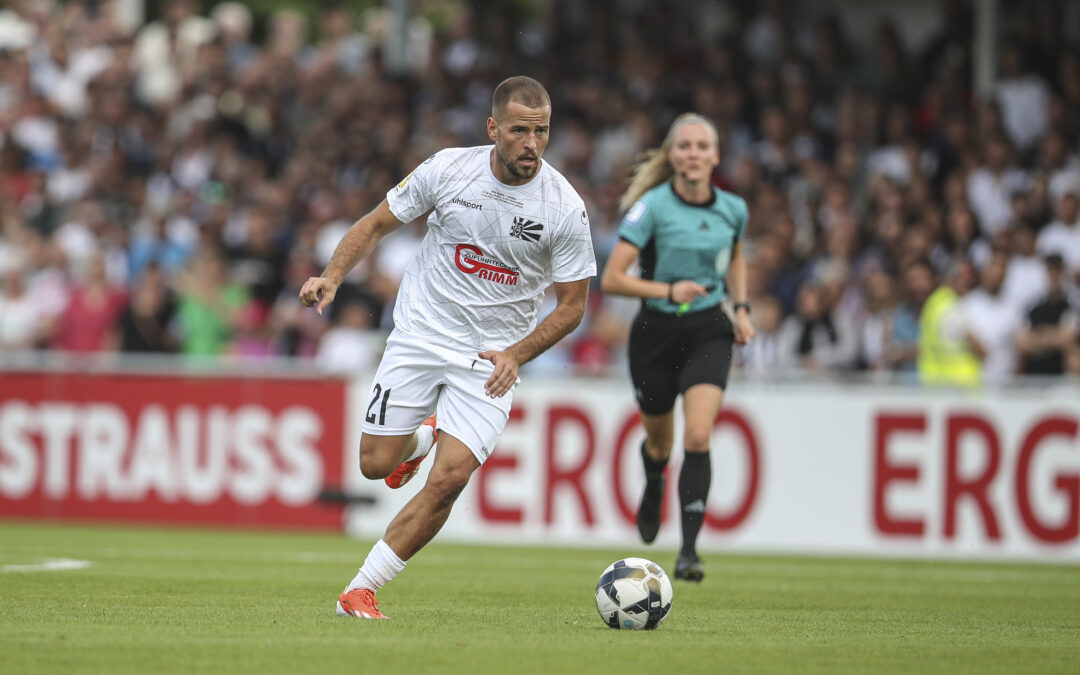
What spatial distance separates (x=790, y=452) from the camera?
15547 mm

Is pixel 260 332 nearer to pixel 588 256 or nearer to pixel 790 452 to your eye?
pixel 790 452

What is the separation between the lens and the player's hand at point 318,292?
25.2ft

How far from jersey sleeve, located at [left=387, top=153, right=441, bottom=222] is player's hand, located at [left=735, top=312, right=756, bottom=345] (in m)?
2.84

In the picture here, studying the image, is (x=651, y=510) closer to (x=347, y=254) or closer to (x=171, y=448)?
(x=347, y=254)

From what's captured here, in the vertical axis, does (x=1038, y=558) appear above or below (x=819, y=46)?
below

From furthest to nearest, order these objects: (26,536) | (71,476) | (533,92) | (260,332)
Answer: (260,332) → (71,476) → (26,536) → (533,92)

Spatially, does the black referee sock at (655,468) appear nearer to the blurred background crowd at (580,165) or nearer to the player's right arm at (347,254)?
the player's right arm at (347,254)

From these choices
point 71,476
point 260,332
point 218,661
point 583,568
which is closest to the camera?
point 218,661

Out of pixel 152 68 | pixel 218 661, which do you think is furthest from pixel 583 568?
pixel 152 68

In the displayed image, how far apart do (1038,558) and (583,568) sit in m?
4.79

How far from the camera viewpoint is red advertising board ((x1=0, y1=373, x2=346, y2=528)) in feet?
54.6

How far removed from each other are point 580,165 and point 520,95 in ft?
37.7

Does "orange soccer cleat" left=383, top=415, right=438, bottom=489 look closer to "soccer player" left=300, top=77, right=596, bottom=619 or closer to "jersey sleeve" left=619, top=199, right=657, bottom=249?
"soccer player" left=300, top=77, right=596, bottom=619

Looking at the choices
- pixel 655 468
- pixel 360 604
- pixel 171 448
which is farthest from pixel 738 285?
pixel 171 448
